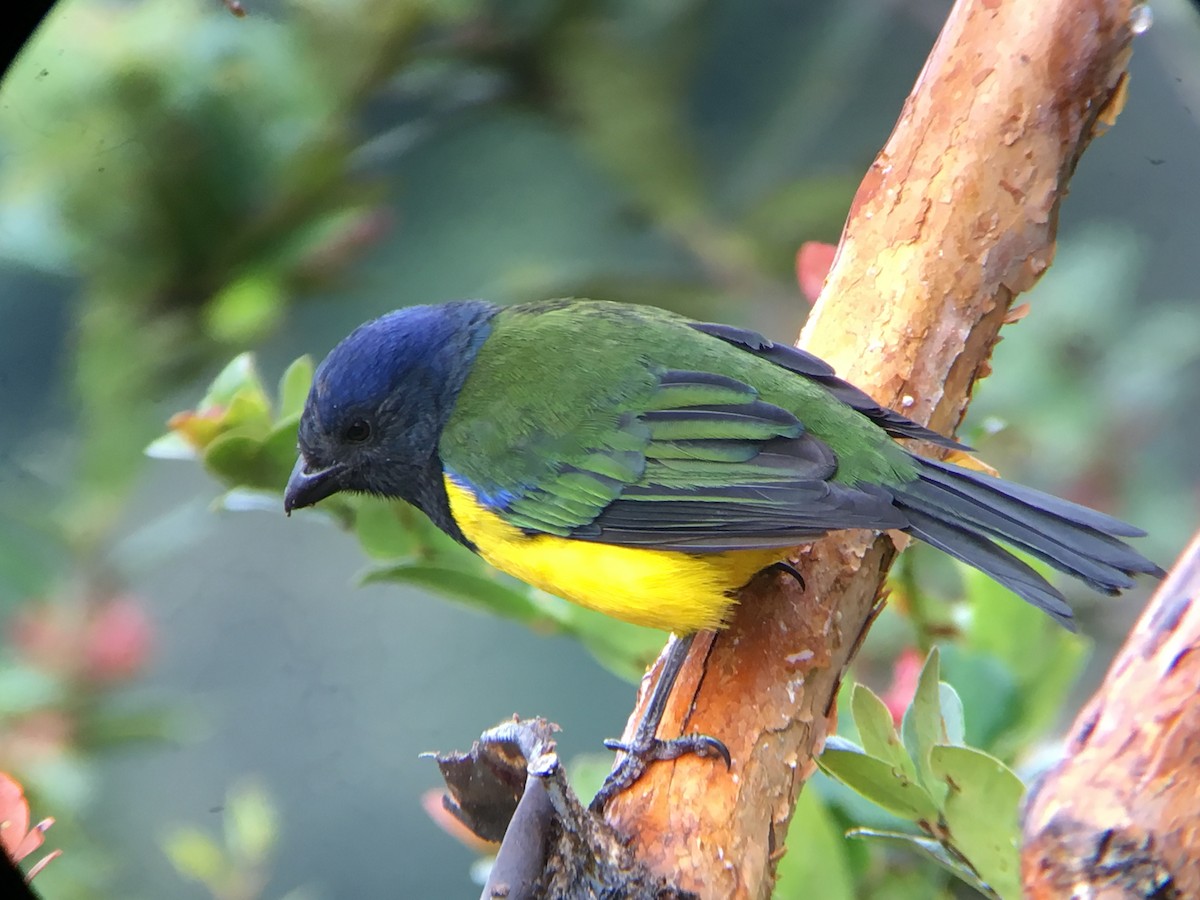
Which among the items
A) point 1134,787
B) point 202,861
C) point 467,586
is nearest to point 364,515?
point 467,586

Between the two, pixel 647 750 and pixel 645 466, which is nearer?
pixel 647 750

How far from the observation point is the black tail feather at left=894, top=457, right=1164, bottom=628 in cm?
144

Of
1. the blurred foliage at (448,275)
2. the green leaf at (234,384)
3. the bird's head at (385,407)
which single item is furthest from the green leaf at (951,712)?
the green leaf at (234,384)

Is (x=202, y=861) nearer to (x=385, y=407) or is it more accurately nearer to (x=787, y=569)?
(x=385, y=407)

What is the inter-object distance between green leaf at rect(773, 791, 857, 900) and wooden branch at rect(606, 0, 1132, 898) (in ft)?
0.39

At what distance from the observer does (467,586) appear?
1.77 metres

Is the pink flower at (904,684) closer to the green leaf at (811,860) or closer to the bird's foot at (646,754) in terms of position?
the green leaf at (811,860)

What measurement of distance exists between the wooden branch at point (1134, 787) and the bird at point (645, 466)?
422 mm

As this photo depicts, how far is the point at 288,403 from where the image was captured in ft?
6.31

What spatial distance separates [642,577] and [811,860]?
0.42 meters

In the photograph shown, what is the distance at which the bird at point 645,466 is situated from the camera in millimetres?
1525

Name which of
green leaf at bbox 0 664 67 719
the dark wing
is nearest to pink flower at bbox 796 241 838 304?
the dark wing

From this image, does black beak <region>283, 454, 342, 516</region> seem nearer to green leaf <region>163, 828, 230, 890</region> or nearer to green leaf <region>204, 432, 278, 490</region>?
green leaf <region>204, 432, 278, 490</region>

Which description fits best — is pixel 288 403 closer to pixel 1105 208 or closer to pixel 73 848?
pixel 73 848
